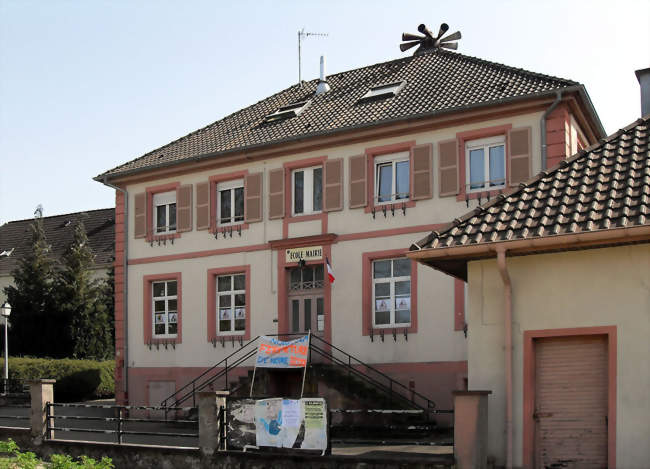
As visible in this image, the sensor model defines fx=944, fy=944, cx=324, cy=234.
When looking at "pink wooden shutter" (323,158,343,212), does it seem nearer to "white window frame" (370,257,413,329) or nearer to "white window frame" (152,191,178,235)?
"white window frame" (370,257,413,329)

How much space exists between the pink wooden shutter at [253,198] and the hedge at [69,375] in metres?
11.7

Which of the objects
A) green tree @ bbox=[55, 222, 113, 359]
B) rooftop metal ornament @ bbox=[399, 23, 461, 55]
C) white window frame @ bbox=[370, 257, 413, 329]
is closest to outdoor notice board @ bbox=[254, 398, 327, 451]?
white window frame @ bbox=[370, 257, 413, 329]

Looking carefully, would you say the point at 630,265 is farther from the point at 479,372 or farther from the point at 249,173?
the point at 249,173

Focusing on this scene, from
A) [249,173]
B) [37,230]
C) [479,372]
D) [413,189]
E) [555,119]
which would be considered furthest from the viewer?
[37,230]

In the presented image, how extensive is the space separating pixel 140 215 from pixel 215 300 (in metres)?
3.92

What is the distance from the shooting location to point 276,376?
23.9m

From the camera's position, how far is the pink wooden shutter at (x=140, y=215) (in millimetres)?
28094

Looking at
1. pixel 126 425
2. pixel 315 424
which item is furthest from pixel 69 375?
pixel 315 424

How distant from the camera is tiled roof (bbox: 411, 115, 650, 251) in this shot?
11.6 meters

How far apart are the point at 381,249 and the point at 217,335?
574 centimetres

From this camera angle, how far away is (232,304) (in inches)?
1026

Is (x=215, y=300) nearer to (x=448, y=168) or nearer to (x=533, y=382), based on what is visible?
(x=448, y=168)

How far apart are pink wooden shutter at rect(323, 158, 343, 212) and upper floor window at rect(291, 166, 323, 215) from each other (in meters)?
0.38

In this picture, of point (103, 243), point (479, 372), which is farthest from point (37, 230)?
point (479, 372)
